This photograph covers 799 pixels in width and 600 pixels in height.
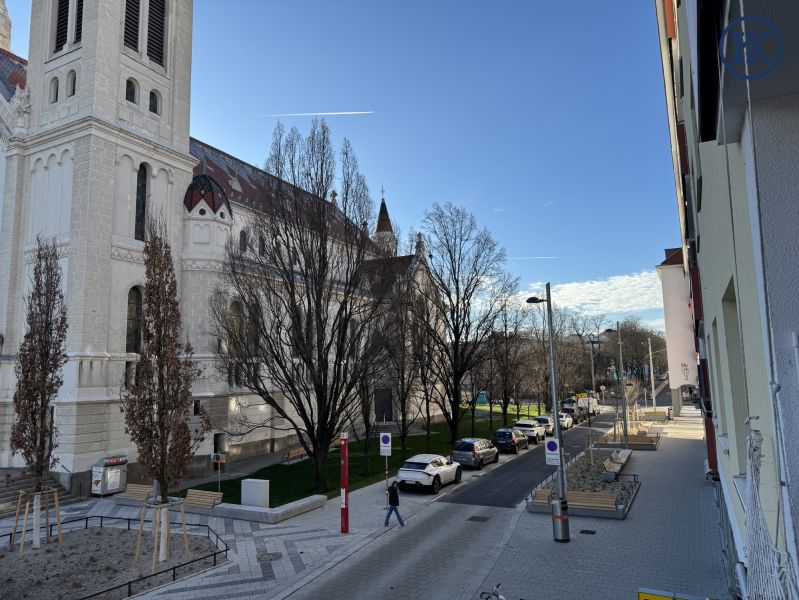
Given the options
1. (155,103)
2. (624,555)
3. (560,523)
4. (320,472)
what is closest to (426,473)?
(320,472)

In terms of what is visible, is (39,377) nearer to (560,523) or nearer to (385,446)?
(385,446)

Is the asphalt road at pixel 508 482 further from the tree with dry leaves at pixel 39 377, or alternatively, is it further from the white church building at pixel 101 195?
the white church building at pixel 101 195

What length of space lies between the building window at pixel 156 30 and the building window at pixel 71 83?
14.5 feet

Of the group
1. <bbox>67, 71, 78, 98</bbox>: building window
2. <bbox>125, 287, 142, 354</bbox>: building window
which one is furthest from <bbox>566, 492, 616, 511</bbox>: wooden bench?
<bbox>67, 71, 78, 98</bbox>: building window

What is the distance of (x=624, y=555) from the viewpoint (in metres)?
14.9

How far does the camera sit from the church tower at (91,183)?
25.9 m

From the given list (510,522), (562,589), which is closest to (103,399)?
(510,522)

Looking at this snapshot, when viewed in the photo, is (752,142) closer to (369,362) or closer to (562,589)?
(562,589)

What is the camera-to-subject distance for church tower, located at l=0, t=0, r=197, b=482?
84.8ft

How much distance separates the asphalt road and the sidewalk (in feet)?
9.68

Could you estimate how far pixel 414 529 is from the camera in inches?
717

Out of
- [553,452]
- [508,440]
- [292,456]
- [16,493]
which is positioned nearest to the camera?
[553,452]

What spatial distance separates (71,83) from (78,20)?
12.0 ft

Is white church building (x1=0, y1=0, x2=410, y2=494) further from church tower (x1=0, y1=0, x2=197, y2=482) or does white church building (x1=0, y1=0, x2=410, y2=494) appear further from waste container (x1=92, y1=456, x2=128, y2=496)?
waste container (x1=92, y1=456, x2=128, y2=496)
